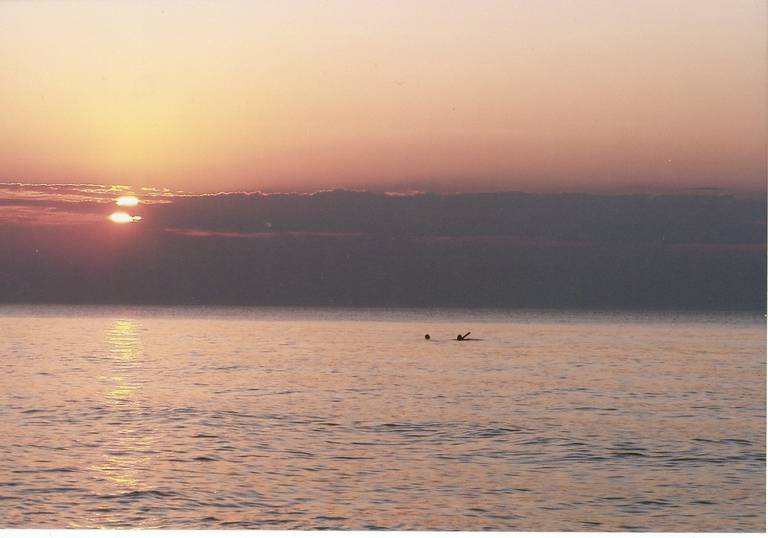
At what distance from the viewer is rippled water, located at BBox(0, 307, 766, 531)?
940 centimetres

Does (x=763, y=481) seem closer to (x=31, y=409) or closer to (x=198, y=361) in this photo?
(x=31, y=409)

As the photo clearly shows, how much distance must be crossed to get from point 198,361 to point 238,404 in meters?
11.9

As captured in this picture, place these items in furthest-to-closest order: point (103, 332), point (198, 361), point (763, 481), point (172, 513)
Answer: point (103, 332) < point (198, 361) < point (763, 481) < point (172, 513)

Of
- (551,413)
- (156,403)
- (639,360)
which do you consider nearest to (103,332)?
(639,360)

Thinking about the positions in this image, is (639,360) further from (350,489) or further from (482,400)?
(350,489)

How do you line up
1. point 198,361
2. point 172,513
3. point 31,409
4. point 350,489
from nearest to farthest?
point 172,513 → point 350,489 → point 31,409 → point 198,361

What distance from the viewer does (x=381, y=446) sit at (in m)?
12.9

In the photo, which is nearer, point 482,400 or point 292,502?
point 292,502

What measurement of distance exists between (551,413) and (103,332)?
35.3m

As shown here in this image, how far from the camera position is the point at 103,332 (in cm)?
4825

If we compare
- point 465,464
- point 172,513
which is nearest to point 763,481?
point 465,464

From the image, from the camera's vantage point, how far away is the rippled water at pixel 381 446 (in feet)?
30.8

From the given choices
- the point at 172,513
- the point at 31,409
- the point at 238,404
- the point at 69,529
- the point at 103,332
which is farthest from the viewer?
the point at 103,332

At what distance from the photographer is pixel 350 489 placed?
10219mm
